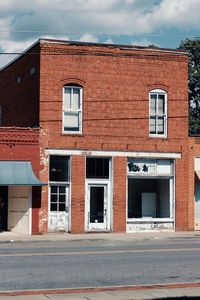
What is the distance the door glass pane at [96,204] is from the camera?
31172 mm

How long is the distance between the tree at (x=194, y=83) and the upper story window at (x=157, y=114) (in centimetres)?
2533

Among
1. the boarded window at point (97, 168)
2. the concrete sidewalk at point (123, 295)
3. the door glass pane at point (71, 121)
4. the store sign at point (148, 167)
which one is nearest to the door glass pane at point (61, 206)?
the boarded window at point (97, 168)

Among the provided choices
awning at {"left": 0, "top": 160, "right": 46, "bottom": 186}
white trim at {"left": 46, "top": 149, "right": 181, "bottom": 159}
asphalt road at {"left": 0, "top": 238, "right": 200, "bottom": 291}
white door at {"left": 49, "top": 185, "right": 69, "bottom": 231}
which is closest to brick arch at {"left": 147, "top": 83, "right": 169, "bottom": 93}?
white trim at {"left": 46, "top": 149, "right": 181, "bottom": 159}

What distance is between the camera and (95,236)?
28.8 metres

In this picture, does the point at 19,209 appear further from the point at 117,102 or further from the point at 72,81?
the point at 117,102

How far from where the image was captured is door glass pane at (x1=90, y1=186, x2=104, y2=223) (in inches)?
1227

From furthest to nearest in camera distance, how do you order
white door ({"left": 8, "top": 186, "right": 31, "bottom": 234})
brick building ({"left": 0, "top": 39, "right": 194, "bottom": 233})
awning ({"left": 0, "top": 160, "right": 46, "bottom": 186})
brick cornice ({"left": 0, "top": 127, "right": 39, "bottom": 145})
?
brick building ({"left": 0, "top": 39, "right": 194, "bottom": 233}) < white door ({"left": 8, "top": 186, "right": 31, "bottom": 234}) < brick cornice ({"left": 0, "top": 127, "right": 39, "bottom": 145}) < awning ({"left": 0, "top": 160, "right": 46, "bottom": 186})

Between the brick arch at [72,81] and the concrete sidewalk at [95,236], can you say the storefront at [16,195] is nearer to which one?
the concrete sidewalk at [95,236]

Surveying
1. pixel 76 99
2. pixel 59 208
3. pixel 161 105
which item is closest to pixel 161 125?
pixel 161 105

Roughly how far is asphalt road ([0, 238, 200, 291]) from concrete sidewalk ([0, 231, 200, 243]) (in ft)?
19.2

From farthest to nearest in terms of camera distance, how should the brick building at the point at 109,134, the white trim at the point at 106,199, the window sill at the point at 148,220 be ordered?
1. the window sill at the point at 148,220
2. the white trim at the point at 106,199
3. the brick building at the point at 109,134

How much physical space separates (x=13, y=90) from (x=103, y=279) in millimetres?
23188

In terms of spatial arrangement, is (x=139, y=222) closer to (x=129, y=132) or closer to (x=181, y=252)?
(x=129, y=132)

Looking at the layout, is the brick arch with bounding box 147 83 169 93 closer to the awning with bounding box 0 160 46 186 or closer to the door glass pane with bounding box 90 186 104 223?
the door glass pane with bounding box 90 186 104 223
